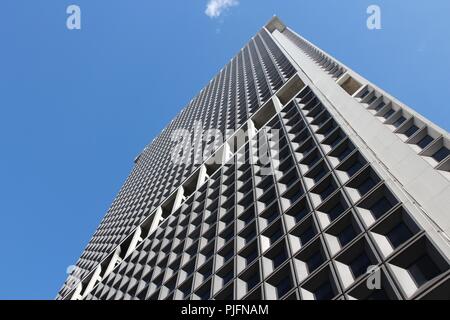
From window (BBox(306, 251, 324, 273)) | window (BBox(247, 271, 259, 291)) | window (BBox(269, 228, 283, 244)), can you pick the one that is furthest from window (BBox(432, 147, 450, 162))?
window (BBox(247, 271, 259, 291))

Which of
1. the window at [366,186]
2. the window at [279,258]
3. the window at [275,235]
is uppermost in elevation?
the window at [366,186]

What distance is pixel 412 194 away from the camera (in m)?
18.2

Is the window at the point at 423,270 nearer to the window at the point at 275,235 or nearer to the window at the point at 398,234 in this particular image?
the window at the point at 398,234

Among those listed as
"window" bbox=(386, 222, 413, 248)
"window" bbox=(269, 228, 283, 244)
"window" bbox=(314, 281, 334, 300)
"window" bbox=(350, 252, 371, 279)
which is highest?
"window" bbox=(386, 222, 413, 248)

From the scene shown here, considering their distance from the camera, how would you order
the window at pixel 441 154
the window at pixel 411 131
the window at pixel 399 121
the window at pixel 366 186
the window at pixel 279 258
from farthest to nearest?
the window at pixel 399 121
the window at pixel 411 131
the window at pixel 279 258
the window at pixel 366 186
the window at pixel 441 154

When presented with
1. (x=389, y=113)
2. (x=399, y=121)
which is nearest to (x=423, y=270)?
(x=399, y=121)

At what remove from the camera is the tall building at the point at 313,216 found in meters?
15.7

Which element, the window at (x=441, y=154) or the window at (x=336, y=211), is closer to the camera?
the window at (x=441, y=154)

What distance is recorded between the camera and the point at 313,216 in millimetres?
20797

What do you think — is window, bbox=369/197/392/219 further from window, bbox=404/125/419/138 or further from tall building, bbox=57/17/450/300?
window, bbox=404/125/419/138

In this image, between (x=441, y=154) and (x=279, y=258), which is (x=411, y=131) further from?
(x=279, y=258)

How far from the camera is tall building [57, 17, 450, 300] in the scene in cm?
1574

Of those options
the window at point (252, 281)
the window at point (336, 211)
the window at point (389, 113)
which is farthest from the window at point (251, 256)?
the window at point (389, 113)

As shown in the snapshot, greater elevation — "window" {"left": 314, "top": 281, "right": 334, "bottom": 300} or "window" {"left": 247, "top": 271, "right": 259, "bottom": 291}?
"window" {"left": 314, "top": 281, "right": 334, "bottom": 300}
